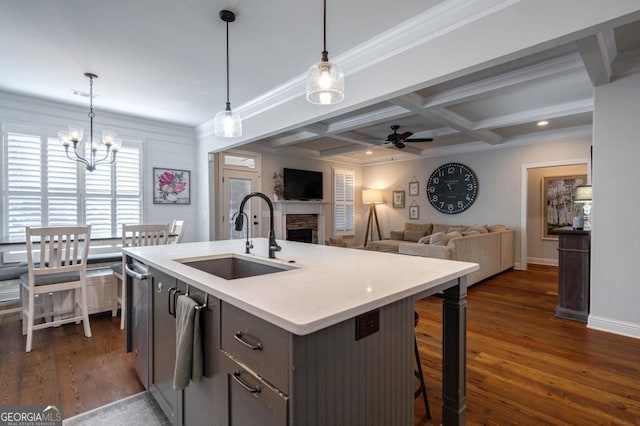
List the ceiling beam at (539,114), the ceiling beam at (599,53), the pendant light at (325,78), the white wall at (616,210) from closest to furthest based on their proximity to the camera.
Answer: the pendant light at (325,78) → the ceiling beam at (599,53) → the white wall at (616,210) → the ceiling beam at (539,114)

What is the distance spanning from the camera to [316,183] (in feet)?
24.0

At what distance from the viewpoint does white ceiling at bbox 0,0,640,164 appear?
2316 mm

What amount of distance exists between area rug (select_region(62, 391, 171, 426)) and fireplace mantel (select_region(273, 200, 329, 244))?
4590 mm

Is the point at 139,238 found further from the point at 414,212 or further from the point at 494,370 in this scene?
the point at 414,212

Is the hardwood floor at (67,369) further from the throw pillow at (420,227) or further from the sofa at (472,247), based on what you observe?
the throw pillow at (420,227)

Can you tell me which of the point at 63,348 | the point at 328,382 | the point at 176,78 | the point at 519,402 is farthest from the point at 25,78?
the point at 519,402

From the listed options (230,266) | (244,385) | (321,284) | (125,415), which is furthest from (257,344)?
(125,415)

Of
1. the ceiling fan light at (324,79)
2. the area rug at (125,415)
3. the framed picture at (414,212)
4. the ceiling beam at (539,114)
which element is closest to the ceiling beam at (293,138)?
the ceiling beam at (539,114)

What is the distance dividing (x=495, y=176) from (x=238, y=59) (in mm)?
5413

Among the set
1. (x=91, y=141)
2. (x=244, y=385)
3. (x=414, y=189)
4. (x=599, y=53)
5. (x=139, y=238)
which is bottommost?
(x=244, y=385)

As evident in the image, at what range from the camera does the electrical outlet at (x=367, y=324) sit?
105cm

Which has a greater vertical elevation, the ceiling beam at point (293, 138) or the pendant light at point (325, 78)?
the ceiling beam at point (293, 138)

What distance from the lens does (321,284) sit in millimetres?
1284

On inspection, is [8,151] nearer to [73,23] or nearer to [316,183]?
[73,23]
